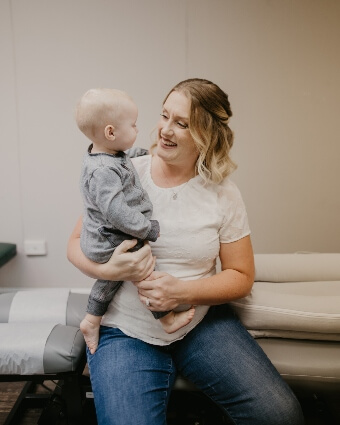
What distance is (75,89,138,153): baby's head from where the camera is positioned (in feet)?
3.72

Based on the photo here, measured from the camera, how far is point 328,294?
5.19 feet

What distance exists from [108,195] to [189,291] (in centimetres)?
41

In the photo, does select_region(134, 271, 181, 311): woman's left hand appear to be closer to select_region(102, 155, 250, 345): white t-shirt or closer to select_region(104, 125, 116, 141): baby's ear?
select_region(102, 155, 250, 345): white t-shirt

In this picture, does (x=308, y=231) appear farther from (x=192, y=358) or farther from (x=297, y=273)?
(x=192, y=358)

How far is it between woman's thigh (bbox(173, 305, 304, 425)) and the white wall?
145 cm

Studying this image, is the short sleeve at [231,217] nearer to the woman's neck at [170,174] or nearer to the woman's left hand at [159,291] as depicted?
the woman's neck at [170,174]

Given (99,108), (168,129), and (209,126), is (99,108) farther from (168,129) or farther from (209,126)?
(209,126)

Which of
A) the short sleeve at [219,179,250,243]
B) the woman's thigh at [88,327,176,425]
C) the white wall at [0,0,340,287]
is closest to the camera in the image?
the woman's thigh at [88,327,176,425]

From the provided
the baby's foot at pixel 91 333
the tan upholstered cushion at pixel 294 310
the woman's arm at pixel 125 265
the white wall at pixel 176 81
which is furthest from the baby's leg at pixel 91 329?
the white wall at pixel 176 81

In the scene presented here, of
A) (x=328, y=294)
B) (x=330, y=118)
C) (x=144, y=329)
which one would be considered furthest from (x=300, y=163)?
(x=144, y=329)

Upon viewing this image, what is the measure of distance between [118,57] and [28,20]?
1.91ft

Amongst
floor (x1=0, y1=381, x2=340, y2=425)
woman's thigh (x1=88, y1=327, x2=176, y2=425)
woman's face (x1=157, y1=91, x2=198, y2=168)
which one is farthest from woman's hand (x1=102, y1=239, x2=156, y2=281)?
floor (x1=0, y1=381, x2=340, y2=425)

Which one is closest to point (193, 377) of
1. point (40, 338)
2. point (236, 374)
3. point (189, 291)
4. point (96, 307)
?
point (236, 374)

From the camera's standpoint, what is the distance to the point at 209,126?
1.36 metres
